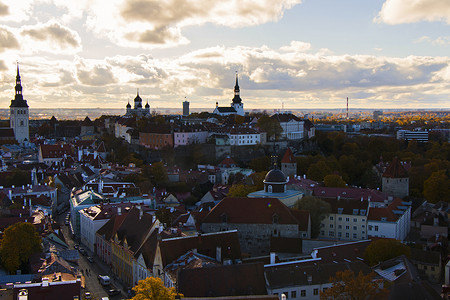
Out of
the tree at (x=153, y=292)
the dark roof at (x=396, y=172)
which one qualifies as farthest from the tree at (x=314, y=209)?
the tree at (x=153, y=292)

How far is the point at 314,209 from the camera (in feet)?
127

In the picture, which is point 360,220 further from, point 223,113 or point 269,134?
point 223,113

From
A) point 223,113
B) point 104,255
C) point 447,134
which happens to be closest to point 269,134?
point 223,113

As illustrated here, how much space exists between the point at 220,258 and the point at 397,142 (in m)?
68.7

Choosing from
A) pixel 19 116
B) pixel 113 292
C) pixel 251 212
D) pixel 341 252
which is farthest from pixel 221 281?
pixel 19 116

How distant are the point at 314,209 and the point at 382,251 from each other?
353 inches

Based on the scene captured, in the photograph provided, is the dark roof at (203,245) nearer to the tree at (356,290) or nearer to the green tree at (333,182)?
the tree at (356,290)

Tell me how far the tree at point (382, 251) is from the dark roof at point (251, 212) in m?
5.46

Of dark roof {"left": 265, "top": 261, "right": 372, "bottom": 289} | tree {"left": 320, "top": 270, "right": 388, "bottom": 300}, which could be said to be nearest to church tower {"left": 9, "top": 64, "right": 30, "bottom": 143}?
dark roof {"left": 265, "top": 261, "right": 372, "bottom": 289}

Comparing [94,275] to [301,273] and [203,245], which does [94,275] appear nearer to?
[203,245]

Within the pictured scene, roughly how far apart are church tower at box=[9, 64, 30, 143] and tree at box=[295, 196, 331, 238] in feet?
252

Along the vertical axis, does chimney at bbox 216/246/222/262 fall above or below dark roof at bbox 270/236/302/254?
above

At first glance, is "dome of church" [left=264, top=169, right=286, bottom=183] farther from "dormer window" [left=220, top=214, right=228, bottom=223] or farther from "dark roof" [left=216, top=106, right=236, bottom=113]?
"dark roof" [left=216, top=106, right=236, bottom=113]

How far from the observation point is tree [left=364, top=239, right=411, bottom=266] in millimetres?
30047
